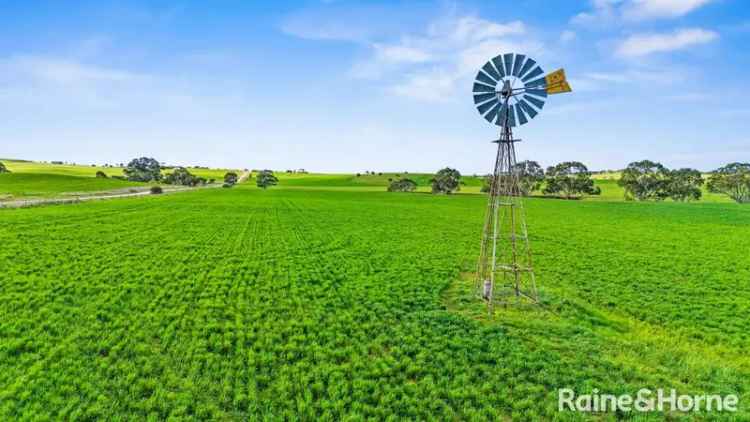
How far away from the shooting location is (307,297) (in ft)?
50.8

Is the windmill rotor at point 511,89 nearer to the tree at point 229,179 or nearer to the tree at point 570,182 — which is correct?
the tree at point 570,182

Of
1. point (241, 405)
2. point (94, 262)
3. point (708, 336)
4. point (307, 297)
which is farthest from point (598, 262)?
point (94, 262)

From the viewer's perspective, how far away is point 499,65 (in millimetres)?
13297

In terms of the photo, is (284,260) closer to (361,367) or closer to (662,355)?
(361,367)

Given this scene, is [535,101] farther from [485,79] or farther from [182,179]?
[182,179]

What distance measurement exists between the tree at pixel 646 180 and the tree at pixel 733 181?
39.8ft

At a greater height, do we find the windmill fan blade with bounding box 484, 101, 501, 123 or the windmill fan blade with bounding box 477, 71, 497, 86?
the windmill fan blade with bounding box 477, 71, 497, 86

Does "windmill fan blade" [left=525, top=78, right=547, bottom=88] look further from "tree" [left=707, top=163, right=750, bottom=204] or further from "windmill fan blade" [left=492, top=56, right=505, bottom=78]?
"tree" [left=707, top=163, right=750, bottom=204]

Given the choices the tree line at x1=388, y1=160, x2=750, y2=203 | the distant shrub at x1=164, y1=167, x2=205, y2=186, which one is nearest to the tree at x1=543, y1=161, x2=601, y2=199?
the tree line at x1=388, y1=160, x2=750, y2=203

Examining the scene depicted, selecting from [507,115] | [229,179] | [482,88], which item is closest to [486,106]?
[482,88]

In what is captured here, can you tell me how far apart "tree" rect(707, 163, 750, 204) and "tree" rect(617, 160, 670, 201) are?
1214cm

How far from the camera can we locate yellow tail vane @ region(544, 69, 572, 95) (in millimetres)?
12555

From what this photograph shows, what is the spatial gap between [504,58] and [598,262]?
16.5 m

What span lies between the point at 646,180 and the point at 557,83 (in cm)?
11491
